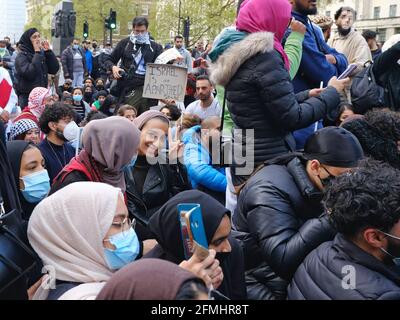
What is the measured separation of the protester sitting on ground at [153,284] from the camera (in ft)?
5.53

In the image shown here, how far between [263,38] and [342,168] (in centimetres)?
105

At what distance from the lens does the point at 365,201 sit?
241 cm

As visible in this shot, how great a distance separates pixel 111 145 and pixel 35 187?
65cm

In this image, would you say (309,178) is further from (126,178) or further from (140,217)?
(126,178)

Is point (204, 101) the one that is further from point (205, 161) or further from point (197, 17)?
point (197, 17)

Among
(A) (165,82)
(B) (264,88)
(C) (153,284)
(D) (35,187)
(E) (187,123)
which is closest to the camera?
(C) (153,284)

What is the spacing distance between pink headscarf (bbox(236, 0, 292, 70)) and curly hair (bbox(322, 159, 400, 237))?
4.72ft

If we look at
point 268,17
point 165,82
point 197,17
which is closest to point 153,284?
point 268,17

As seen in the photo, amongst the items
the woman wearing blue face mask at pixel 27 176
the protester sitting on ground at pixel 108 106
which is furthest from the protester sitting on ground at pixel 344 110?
the protester sitting on ground at pixel 108 106

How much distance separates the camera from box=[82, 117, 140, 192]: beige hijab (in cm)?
358

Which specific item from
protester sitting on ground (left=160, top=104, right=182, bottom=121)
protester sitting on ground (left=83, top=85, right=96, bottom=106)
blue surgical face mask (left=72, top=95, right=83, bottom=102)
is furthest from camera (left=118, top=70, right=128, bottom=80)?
protester sitting on ground (left=83, top=85, right=96, bottom=106)

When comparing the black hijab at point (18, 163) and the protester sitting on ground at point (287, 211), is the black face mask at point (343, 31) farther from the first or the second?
the black hijab at point (18, 163)

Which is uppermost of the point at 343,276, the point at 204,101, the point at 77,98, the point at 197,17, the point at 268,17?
the point at 268,17

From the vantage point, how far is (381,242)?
2.39m
